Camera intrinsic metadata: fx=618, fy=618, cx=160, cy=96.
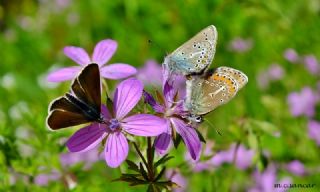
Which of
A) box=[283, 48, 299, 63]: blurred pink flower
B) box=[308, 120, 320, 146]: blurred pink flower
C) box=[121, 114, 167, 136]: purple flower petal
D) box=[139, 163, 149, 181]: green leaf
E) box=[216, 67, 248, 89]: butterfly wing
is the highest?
box=[283, 48, 299, 63]: blurred pink flower

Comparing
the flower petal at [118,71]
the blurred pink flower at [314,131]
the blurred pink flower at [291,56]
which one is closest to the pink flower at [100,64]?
the flower petal at [118,71]

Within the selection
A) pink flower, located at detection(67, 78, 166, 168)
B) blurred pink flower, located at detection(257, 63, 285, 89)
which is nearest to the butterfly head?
pink flower, located at detection(67, 78, 166, 168)

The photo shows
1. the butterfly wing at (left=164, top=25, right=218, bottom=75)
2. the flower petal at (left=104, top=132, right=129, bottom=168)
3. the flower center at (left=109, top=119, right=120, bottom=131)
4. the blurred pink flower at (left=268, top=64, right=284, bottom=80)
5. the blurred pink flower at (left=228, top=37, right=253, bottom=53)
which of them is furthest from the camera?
the blurred pink flower at (left=228, top=37, right=253, bottom=53)

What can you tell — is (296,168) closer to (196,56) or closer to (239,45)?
(196,56)

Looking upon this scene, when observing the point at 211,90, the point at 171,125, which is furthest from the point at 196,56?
the point at 171,125

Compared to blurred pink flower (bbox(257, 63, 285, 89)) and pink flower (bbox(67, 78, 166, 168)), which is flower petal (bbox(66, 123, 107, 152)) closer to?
pink flower (bbox(67, 78, 166, 168))

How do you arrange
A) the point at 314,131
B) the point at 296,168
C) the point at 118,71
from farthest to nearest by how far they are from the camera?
the point at 314,131 → the point at 296,168 → the point at 118,71
